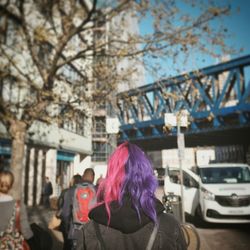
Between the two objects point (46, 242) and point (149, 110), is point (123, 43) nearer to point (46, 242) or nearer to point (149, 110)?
point (46, 242)

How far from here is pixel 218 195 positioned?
9438 mm

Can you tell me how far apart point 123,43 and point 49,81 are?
10.3ft

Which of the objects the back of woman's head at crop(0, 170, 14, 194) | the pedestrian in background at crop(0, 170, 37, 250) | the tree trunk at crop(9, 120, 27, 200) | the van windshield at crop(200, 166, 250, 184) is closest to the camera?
the pedestrian in background at crop(0, 170, 37, 250)

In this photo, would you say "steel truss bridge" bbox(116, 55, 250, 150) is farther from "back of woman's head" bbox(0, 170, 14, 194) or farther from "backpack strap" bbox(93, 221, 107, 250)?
"backpack strap" bbox(93, 221, 107, 250)

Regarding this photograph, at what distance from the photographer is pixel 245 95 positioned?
22.8 m

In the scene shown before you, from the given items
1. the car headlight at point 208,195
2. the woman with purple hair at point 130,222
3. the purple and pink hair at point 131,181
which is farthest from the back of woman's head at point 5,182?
the car headlight at point 208,195

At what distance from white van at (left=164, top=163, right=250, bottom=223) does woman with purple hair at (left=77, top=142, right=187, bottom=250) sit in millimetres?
6923

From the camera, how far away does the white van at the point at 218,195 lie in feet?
30.8

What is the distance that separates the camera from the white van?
369 inches

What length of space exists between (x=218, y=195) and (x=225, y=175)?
143 cm

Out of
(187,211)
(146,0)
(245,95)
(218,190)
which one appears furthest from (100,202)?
(245,95)

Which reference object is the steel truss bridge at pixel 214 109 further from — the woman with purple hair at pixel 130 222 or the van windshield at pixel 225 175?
the woman with purple hair at pixel 130 222

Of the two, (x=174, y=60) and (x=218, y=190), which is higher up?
(x=174, y=60)

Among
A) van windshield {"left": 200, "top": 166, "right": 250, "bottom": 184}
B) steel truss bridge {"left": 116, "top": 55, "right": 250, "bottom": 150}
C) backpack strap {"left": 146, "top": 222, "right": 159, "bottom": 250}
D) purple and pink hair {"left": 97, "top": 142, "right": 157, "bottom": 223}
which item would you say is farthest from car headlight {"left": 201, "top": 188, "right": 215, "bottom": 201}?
steel truss bridge {"left": 116, "top": 55, "right": 250, "bottom": 150}
